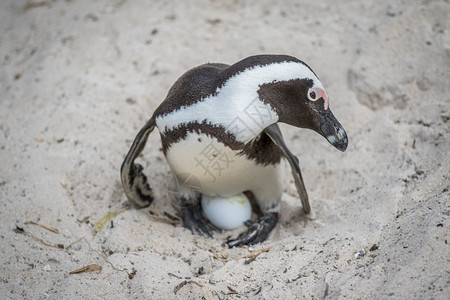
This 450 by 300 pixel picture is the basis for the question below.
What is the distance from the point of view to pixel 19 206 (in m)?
2.52

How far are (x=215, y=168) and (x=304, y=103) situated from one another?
0.46 meters

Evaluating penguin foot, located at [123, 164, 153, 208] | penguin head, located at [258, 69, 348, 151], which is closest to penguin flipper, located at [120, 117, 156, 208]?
penguin foot, located at [123, 164, 153, 208]

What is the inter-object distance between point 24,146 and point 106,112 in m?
0.51

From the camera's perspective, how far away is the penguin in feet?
6.88

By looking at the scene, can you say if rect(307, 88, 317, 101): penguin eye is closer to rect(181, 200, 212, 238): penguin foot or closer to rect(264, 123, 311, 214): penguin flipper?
rect(264, 123, 311, 214): penguin flipper

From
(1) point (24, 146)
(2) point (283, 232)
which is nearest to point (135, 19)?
(1) point (24, 146)

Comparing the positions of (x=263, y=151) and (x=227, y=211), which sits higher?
(x=263, y=151)

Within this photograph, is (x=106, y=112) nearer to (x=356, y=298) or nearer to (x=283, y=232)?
(x=283, y=232)

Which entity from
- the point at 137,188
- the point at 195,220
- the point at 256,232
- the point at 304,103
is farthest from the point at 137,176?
the point at 304,103

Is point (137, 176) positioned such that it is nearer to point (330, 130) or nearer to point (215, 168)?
point (215, 168)

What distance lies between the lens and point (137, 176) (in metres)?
2.58

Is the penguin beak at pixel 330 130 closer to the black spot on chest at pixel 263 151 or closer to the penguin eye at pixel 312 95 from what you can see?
the penguin eye at pixel 312 95

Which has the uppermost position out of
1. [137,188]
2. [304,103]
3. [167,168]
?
[304,103]

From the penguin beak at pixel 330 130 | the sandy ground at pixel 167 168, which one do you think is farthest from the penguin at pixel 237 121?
the sandy ground at pixel 167 168
